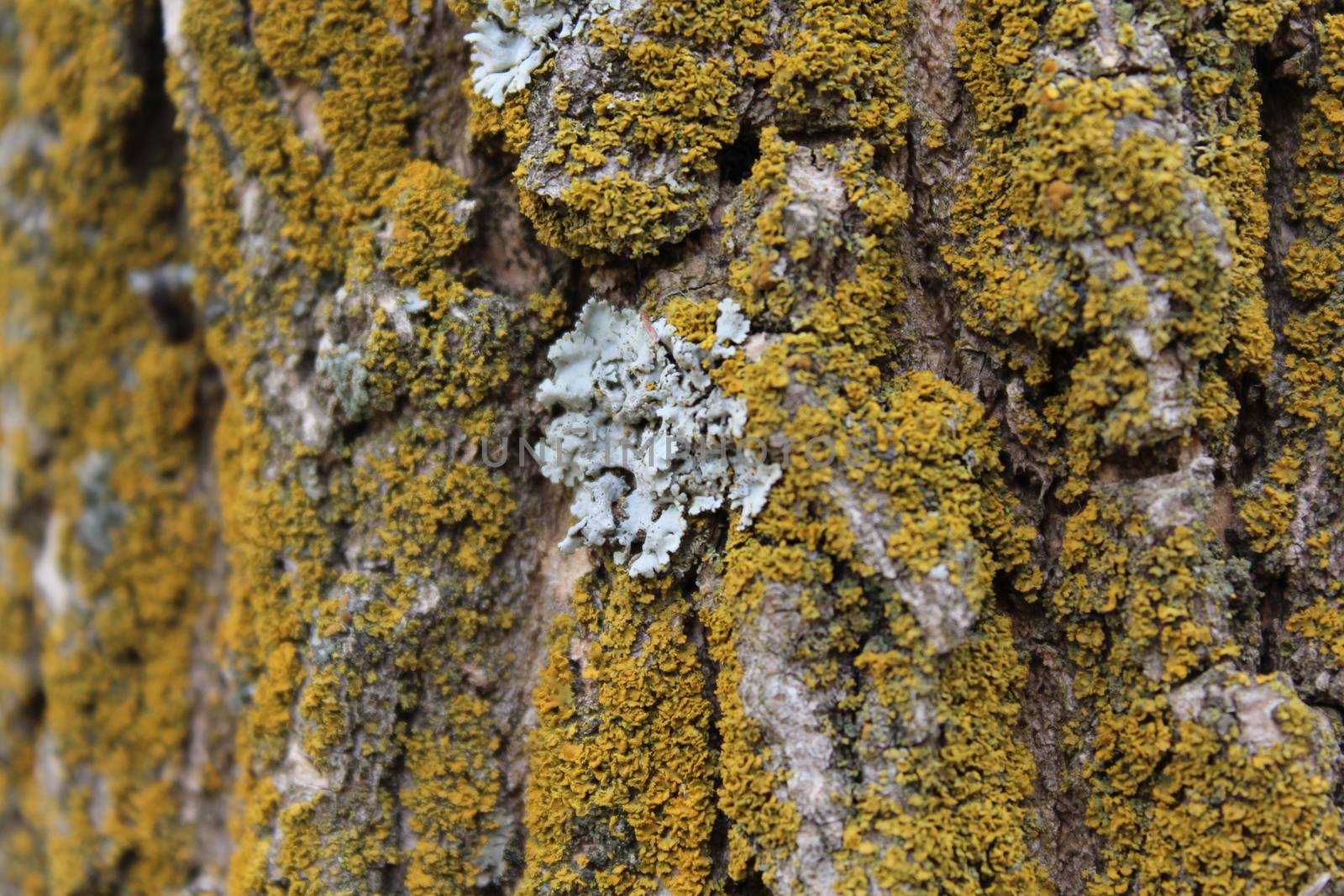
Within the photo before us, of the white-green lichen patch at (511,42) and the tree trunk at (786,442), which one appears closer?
the tree trunk at (786,442)

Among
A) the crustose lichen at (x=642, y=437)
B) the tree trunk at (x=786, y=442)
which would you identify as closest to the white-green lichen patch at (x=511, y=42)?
the tree trunk at (x=786, y=442)

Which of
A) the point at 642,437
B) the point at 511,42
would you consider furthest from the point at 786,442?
the point at 511,42

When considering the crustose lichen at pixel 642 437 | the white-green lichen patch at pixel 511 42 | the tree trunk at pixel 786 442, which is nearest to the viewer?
the tree trunk at pixel 786 442

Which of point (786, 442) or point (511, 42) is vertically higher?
point (511, 42)

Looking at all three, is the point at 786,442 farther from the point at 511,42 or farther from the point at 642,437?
the point at 511,42

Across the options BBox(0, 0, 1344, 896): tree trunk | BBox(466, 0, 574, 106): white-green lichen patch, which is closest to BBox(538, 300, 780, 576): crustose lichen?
BBox(0, 0, 1344, 896): tree trunk

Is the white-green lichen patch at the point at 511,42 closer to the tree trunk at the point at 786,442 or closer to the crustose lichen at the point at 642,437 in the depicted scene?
the tree trunk at the point at 786,442
